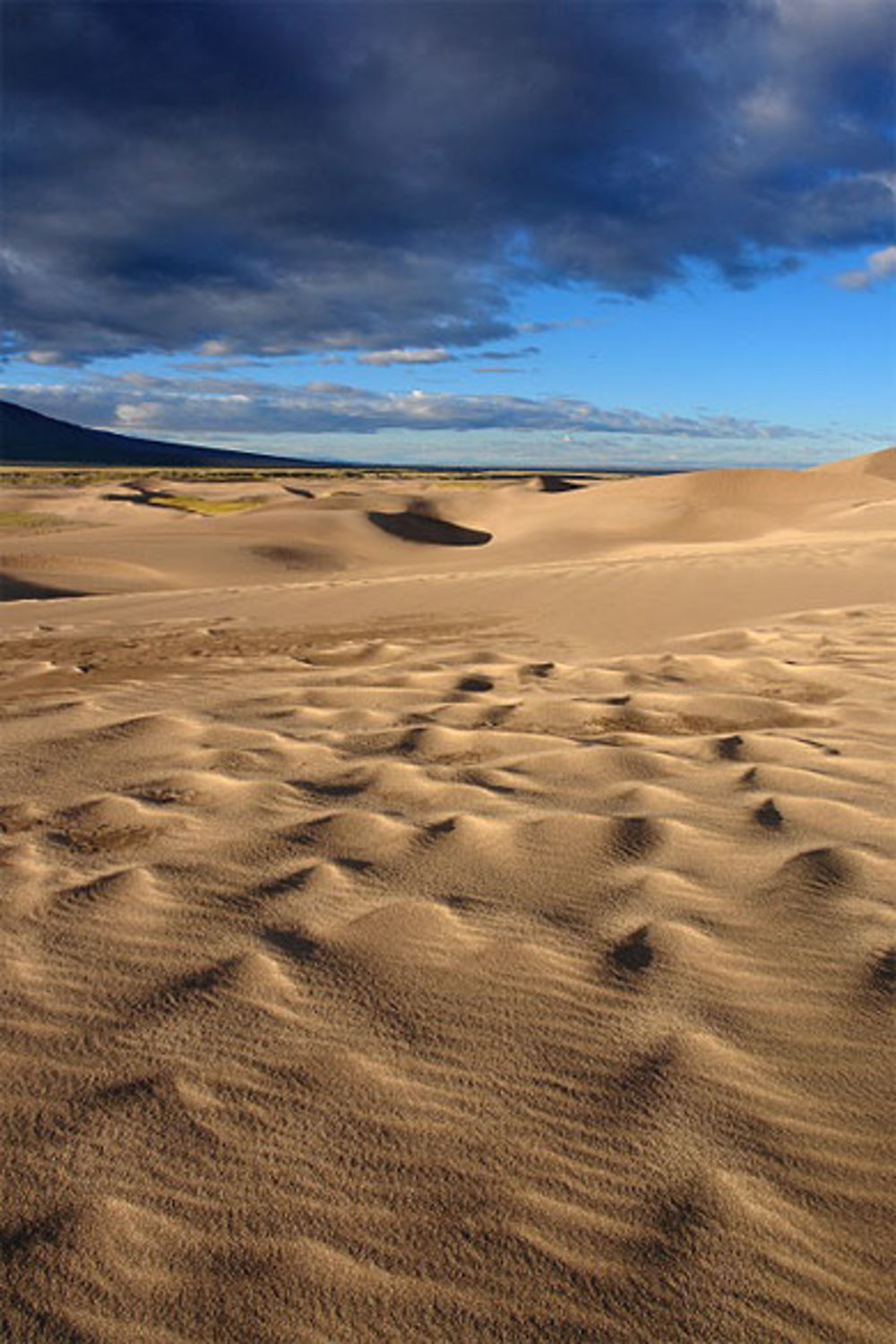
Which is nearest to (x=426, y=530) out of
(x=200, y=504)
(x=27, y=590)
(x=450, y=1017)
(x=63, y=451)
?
(x=200, y=504)

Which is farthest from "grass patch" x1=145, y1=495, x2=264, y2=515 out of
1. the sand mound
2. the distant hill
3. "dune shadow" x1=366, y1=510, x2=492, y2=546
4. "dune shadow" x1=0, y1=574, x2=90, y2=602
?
the distant hill

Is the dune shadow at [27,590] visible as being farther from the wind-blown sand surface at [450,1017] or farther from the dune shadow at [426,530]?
the dune shadow at [426,530]

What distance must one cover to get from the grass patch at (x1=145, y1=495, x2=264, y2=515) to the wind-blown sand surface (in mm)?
28820

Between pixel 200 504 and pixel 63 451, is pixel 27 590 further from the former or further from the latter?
pixel 63 451

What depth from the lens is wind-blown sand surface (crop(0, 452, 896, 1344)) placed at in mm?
1373

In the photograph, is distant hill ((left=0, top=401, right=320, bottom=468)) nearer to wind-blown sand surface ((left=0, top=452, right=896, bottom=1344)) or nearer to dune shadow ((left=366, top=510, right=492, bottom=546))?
dune shadow ((left=366, top=510, right=492, bottom=546))

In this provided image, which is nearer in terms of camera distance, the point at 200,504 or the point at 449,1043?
the point at 449,1043

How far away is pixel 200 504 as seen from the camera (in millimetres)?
36000

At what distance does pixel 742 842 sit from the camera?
289cm

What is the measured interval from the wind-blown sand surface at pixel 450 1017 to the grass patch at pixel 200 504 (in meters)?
28.8

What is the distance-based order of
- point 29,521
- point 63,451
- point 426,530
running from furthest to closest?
1. point 63,451
2. point 426,530
3. point 29,521

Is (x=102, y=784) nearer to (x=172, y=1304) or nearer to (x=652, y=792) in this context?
(x=652, y=792)

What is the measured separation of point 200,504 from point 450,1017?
3589cm

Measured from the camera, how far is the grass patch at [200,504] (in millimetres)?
33031
